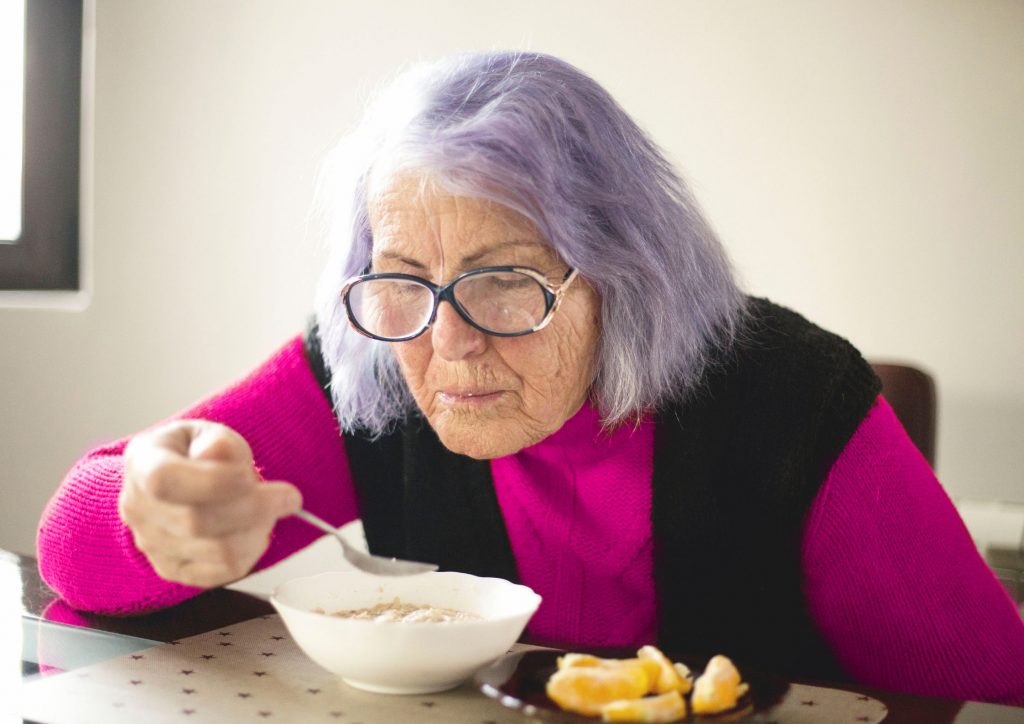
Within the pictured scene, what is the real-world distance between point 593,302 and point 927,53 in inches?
51.4

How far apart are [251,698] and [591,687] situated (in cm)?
30

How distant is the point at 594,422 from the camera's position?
134 centimetres

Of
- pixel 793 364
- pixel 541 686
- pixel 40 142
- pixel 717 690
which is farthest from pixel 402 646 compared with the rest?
pixel 40 142

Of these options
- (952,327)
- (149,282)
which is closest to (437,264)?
(952,327)

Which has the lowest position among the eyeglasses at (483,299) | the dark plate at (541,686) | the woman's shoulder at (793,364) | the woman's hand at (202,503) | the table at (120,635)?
the table at (120,635)

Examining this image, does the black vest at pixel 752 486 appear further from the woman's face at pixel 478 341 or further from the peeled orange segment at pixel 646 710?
the peeled orange segment at pixel 646 710

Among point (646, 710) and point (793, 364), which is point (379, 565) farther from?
point (793, 364)

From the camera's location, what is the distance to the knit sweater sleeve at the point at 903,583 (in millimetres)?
1160

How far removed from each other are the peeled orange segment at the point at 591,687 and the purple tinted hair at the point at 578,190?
19.0 inches

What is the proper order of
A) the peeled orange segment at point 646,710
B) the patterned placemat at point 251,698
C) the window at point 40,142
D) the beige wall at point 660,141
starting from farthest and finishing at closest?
the window at point 40,142, the beige wall at point 660,141, the patterned placemat at point 251,698, the peeled orange segment at point 646,710

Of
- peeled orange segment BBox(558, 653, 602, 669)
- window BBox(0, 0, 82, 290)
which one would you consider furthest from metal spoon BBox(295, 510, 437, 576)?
window BBox(0, 0, 82, 290)

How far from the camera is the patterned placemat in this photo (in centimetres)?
88

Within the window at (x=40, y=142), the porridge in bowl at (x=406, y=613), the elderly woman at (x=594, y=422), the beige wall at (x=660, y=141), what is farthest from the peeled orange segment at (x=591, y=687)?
the window at (x=40, y=142)

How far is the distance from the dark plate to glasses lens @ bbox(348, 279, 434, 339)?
1.36 ft
